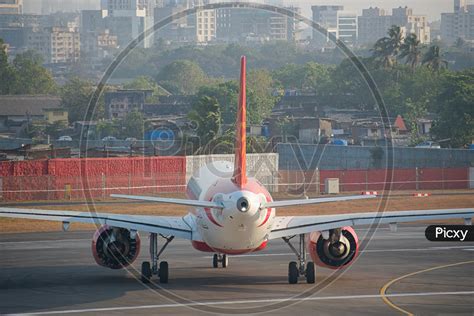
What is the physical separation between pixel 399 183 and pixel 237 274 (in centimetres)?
6691

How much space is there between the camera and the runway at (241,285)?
149ft

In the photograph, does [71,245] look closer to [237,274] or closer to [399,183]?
[237,274]

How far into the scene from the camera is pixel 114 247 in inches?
2031

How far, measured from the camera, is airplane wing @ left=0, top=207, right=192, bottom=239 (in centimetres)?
5012

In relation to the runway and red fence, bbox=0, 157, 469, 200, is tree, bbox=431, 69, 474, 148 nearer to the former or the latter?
red fence, bbox=0, 157, 469, 200

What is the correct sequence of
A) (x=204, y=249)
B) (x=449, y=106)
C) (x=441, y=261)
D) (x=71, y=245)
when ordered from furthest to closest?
(x=449, y=106) → (x=71, y=245) → (x=441, y=261) → (x=204, y=249)

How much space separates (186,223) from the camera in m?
52.8

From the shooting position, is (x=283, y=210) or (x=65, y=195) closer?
(x=283, y=210)

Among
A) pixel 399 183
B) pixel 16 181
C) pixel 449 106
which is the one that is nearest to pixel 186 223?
pixel 16 181

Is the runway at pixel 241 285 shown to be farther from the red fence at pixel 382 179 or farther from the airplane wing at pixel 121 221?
the red fence at pixel 382 179

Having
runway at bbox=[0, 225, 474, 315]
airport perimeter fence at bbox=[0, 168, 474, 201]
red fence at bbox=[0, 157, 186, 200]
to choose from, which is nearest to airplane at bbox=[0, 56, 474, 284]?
runway at bbox=[0, 225, 474, 315]

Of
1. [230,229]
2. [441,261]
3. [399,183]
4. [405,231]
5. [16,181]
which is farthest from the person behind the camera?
[399,183]

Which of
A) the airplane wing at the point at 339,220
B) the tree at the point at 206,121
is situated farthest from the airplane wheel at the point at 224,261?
the tree at the point at 206,121

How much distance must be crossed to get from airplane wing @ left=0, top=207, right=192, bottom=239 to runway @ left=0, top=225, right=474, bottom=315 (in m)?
2.47
